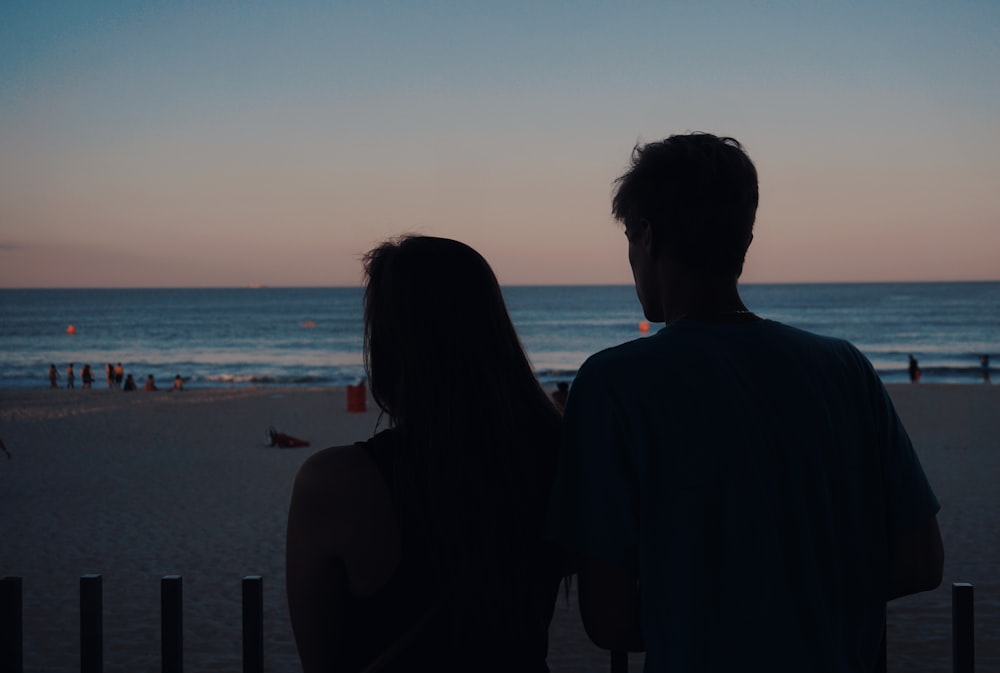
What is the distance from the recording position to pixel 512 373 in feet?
5.63

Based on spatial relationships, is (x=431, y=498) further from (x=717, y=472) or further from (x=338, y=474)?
(x=717, y=472)

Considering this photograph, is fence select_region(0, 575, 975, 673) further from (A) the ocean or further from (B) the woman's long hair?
(A) the ocean

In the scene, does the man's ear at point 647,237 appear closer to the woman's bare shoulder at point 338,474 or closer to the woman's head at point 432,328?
the woman's head at point 432,328

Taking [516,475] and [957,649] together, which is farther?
[957,649]

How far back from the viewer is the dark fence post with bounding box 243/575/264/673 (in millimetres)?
2328

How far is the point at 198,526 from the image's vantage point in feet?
35.7

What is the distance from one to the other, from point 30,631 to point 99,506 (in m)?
5.51

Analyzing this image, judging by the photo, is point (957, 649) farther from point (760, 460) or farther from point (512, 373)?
point (512, 373)

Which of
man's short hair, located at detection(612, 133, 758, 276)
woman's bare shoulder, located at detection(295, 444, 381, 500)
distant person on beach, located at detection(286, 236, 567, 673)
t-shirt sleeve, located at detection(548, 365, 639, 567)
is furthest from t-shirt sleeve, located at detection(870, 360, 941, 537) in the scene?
woman's bare shoulder, located at detection(295, 444, 381, 500)

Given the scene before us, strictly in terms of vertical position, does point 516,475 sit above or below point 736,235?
below

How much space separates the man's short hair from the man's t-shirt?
0.14 metres

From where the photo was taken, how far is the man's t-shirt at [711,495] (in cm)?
142

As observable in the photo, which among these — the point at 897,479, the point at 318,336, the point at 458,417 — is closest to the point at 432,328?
the point at 458,417

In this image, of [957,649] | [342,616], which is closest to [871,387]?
[342,616]
